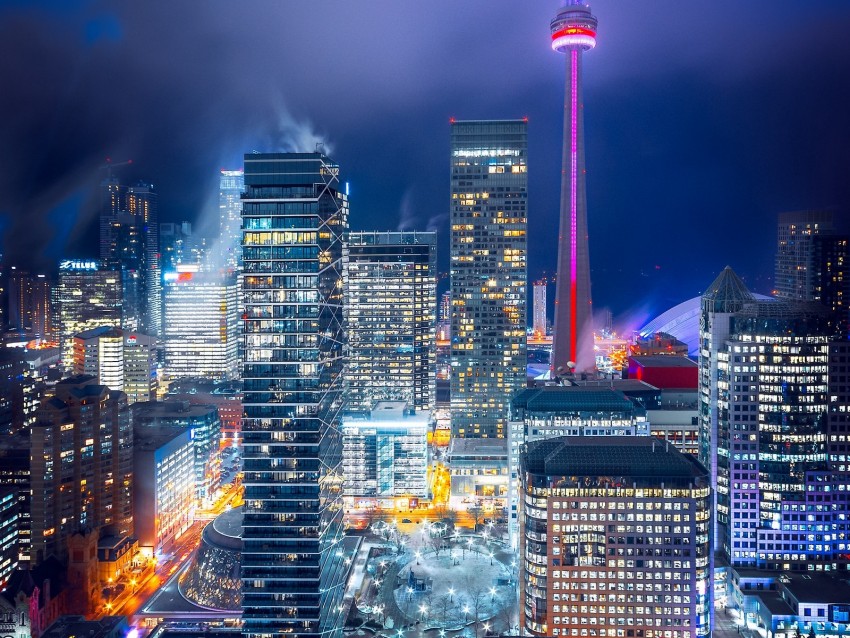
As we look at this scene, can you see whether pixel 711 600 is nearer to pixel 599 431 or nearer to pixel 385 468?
pixel 599 431

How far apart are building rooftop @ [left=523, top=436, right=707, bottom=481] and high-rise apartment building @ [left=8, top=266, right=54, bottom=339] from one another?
269ft

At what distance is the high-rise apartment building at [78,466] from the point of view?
188 feet

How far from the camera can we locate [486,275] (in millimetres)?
92438

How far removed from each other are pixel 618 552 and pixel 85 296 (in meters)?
108

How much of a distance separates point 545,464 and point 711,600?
12.5 m

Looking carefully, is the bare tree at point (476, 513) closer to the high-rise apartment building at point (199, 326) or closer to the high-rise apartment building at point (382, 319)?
the high-rise apartment building at point (382, 319)

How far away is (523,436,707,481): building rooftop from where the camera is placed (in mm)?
46875

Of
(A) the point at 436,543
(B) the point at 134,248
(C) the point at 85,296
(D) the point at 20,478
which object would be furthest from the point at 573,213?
(B) the point at 134,248

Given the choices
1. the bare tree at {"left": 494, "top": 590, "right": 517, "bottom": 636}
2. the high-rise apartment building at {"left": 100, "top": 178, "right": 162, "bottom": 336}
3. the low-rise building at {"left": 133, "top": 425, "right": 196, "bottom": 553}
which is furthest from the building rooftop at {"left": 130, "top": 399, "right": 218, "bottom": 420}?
the high-rise apartment building at {"left": 100, "top": 178, "right": 162, "bottom": 336}

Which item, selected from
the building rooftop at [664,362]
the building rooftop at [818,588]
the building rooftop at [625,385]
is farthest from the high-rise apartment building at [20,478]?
the building rooftop at [664,362]

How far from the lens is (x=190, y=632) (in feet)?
156

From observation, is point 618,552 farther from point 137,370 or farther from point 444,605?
point 137,370

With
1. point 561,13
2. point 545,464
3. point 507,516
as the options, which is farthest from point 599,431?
point 561,13

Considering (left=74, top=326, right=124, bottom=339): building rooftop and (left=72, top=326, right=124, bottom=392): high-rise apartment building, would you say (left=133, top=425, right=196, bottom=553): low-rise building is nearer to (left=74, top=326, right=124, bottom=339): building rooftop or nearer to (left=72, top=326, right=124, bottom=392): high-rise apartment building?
(left=72, top=326, right=124, bottom=392): high-rise apartment building
